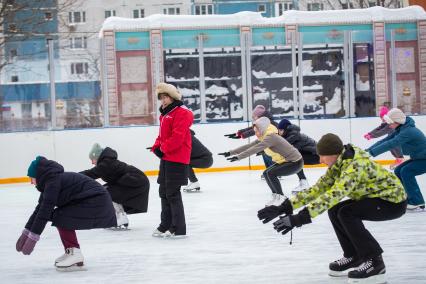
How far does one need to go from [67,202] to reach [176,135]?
6.16ft

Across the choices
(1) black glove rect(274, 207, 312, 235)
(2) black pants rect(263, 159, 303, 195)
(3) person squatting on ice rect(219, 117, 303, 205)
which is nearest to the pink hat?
(3) person squatting on ice rect(219, 117, 303, 205)

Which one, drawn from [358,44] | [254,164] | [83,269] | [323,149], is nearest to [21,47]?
[254,164]

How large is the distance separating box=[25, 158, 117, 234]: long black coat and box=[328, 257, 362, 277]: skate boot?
5.79ft

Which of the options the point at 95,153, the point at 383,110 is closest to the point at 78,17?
the point at 383,110

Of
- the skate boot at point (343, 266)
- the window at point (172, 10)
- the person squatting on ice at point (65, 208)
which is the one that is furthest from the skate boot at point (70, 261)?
the window at point (172, 10)

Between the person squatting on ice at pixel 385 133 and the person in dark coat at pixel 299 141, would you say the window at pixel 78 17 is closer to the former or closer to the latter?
the person squatting on ice at pixel 385 133

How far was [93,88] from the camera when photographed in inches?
734

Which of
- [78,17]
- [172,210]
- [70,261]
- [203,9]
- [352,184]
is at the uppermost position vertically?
[203,9]

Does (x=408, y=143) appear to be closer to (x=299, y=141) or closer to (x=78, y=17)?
(x=299, y=141)

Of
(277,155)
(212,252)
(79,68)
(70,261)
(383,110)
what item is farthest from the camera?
(383,110)

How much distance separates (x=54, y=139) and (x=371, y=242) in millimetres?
12334

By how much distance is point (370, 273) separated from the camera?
656 cm

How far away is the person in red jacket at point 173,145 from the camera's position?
30.1ft

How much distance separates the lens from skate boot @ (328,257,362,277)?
685 cm
